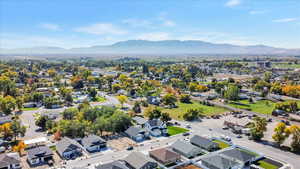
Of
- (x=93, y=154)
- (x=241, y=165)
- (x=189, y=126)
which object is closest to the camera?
(x=241, y=165)

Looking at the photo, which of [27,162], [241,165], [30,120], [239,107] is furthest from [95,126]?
[239,107]

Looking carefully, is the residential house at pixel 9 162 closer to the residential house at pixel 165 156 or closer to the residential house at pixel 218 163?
the residential house at pixel 165 156

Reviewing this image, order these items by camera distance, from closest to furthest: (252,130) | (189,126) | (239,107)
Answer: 1. (252,130)
2. (189,126)
3. (239,107)

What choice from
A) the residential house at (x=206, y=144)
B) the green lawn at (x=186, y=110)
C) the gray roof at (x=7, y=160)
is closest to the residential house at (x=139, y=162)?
the residential house at (x=206, y=144)

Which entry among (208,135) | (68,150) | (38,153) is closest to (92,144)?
(68,150)

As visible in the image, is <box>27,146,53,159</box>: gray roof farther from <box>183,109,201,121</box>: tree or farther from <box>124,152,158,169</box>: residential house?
<box>183,109,201,121</box>: tree

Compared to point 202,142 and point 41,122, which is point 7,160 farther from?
point 202,142

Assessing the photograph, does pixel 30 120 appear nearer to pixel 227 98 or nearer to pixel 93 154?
pixel 93 154
